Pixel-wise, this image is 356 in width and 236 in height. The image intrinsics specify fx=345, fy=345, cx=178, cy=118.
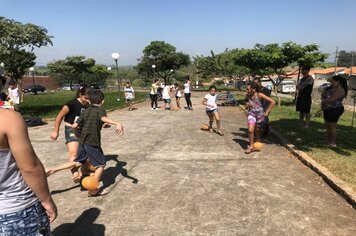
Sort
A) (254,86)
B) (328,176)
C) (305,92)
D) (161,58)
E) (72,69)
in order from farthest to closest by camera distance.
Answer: (72,69), (161,58), (305,92), (254,86), (328,176)

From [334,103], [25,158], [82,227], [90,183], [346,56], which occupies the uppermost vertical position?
[346,56]

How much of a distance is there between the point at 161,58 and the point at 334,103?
42.1 m

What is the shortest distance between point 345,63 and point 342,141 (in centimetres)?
4934

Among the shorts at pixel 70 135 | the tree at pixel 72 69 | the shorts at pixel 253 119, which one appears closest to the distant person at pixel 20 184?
the shorts at pixel 70 135

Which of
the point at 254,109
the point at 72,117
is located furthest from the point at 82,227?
the point at 254,109

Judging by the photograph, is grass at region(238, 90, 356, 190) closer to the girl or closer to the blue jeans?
the girl

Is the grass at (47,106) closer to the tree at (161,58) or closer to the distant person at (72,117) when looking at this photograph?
the distant person at (72,117)

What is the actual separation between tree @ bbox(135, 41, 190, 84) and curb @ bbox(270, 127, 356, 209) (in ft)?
136

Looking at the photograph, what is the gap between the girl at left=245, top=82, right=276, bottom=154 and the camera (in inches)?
311

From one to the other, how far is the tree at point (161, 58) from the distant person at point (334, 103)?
4109cm

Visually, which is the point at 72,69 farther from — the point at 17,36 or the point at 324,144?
the point at 324,144

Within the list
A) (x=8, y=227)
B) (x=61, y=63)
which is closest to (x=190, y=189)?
(x=8, y=227)

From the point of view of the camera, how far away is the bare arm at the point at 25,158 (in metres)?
2.05

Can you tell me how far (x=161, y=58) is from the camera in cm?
4872
